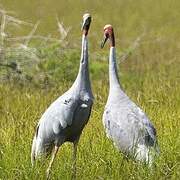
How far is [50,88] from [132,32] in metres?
Answer: 10.9

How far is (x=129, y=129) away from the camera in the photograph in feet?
16.7

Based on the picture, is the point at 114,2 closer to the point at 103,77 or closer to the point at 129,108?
the point at 103,77

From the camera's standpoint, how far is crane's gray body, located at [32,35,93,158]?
5031 mm

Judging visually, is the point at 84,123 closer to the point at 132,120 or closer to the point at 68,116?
Result: the point at 68,116

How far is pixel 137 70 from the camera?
13.2 meters

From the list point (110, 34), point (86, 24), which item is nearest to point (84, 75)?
point (86, 24)

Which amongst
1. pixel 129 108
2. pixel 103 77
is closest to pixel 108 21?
pixel 103 77

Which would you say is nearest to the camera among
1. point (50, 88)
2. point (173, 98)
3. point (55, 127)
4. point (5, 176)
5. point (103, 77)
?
point (5, 176)

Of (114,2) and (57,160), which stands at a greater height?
(114,2)

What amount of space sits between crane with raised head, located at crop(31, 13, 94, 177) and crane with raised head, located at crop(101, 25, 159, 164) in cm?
Answer: 22

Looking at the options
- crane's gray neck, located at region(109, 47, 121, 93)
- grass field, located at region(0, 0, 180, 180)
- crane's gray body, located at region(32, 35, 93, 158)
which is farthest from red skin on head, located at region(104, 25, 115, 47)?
grass field, located at region(0, 0, 180, 180)

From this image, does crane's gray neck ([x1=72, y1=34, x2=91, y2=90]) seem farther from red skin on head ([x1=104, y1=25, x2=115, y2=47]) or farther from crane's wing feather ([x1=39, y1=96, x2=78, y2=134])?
red skin on head ([x1=104, y1=25, x2=115, y2=47])

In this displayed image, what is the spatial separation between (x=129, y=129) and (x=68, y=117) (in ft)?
1.43

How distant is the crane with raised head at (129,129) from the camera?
4.87 metres
